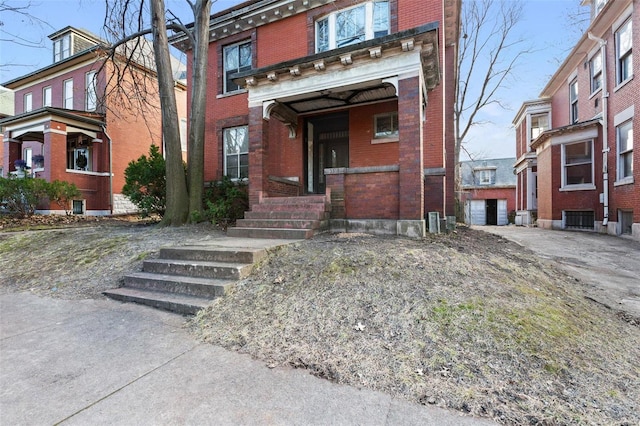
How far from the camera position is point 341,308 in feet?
9.32

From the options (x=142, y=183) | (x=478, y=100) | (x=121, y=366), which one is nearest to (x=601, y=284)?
(x=121, y=366)

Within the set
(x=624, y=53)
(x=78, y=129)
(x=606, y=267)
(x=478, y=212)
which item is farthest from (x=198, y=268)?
(x=478, y=212)

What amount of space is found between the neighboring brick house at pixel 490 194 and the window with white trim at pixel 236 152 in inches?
832

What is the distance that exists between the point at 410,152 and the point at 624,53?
31.0 feet

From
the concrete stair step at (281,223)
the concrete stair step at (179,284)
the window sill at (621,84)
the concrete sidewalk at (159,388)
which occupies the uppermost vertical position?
the window sill at (621,84)

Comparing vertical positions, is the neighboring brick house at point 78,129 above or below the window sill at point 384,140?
above

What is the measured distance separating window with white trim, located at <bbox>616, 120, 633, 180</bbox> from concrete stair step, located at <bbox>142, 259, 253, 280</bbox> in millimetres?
11825

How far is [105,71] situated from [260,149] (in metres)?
13.4

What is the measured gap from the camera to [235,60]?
10.8m

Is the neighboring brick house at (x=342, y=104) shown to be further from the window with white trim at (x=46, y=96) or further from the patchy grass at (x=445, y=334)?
the window with white trim at (x=46, y=96)

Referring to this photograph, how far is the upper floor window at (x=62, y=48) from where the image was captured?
56.8 feet

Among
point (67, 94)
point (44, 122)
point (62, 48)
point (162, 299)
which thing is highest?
point (62, 48)

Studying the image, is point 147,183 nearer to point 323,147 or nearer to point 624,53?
point 323,147

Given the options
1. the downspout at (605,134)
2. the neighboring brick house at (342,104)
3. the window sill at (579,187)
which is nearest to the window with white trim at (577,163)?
the window sill at (579,187)
